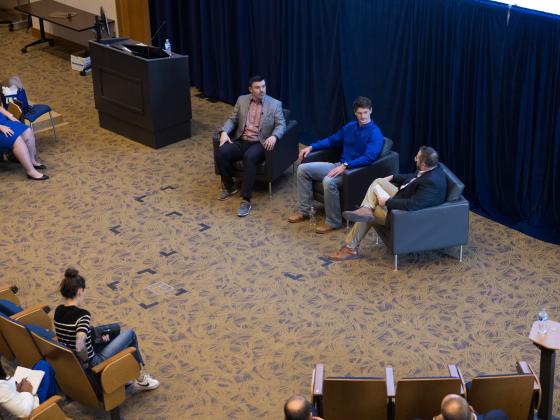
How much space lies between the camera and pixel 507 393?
4.93 m

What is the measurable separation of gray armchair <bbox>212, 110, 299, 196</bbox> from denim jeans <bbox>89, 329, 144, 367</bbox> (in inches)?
125

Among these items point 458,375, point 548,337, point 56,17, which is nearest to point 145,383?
point 458,375

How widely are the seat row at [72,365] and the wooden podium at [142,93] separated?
14.0 ft

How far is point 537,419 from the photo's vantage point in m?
5.12

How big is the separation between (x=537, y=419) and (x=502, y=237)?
116 inches

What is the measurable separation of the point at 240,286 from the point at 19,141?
11.0 ft

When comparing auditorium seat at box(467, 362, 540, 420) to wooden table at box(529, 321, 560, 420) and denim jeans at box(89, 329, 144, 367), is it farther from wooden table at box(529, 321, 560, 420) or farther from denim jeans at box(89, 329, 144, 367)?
denim jeans at box(89, 329, 144, 367)

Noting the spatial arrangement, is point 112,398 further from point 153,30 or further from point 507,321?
point 153,30

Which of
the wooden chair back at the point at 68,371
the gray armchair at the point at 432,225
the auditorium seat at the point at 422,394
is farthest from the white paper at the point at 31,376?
the gray armchair at the point at 432,225

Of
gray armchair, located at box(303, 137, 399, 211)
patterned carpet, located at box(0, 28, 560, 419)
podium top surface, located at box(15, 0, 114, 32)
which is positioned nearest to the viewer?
patterned carpet, located at box(0, 28, 560, 419)

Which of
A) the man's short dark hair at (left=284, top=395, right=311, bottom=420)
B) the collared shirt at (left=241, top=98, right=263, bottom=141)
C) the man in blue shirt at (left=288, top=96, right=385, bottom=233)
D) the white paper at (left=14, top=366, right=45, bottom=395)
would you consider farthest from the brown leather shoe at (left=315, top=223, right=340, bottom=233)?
the man's short dark hair at (left=284, top=395, right=311, bottom=420)

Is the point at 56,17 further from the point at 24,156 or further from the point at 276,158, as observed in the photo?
the point at 276,158

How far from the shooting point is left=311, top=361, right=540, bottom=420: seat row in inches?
192

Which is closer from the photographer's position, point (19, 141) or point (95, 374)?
point (95, 374)
